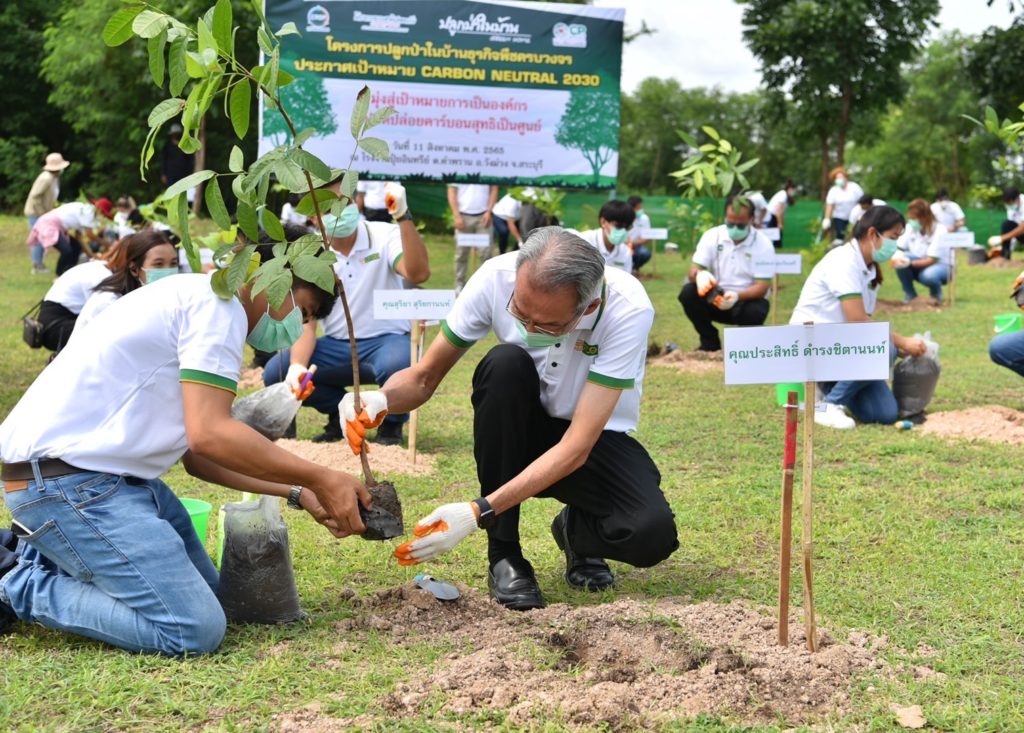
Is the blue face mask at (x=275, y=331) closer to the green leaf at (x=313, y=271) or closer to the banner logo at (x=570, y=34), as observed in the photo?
the green leaf at (x=313, y=271)

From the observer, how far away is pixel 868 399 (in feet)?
22.1

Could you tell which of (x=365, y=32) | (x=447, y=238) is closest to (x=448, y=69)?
(x=365, y=32)

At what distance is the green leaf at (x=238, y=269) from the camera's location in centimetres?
287

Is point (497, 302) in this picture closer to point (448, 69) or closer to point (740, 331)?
point (740, 331)

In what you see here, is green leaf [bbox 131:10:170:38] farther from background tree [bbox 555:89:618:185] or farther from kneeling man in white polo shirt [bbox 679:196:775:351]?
background tree [bbox 555:89:618:185]

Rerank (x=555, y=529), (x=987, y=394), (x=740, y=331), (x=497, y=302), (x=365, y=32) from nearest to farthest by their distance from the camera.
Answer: (x=740, y=331) → (x=497, y=302) → (x=555, y=529) → (x=987, y=394) → (x=365, y=32)

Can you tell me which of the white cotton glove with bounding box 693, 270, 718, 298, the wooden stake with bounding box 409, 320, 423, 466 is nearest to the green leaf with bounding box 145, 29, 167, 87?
the wooden stake with bounding box 409, 320, 423, 466

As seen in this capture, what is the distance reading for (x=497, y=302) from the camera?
11.7 feet

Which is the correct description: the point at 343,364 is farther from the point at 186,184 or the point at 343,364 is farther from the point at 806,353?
the point at 806,353

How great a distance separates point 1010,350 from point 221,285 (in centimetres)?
543

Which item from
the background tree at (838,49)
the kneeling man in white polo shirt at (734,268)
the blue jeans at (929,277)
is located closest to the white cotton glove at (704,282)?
the kneeling man in white polo shirt at (734,268)

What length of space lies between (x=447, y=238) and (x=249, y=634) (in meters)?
19.2

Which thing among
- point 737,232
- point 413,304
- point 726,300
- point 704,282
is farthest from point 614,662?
point 737,232

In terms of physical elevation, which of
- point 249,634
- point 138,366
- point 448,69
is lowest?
point 249,634
